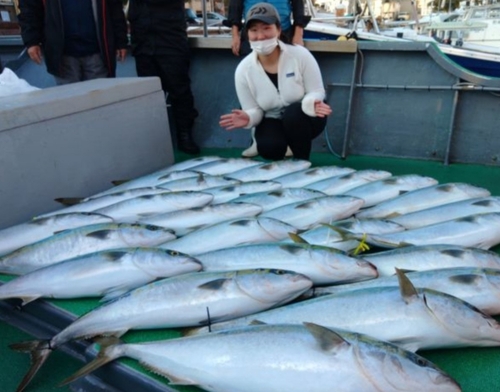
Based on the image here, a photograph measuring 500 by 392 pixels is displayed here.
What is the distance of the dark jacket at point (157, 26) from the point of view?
15.5ft

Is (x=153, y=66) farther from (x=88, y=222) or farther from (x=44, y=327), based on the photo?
(x=44, y=327)

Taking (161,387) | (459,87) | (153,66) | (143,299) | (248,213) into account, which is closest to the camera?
(161,387)

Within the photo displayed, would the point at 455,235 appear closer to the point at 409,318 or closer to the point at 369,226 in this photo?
the point at 369,226

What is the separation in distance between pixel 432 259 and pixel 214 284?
1.05 m

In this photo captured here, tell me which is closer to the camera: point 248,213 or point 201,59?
point 248,213

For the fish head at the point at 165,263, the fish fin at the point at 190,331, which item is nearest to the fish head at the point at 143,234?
the fish head at the point at 165,263

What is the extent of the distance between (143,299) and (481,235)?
1.82 meters

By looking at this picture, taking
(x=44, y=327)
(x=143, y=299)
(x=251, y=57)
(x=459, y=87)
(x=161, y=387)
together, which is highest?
(x=251, y=57)

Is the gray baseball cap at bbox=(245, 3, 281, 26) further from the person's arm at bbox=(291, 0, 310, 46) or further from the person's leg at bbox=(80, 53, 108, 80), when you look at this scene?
the person's leg at bbox=(80, 53, 108, 80)

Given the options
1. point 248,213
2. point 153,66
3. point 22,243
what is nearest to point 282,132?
point 248,213

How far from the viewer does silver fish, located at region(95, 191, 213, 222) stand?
294 cm

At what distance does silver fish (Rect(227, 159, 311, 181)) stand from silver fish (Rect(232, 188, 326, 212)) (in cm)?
54

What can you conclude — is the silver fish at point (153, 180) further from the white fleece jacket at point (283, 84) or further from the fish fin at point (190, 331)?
the fish fin at point (190, 331)

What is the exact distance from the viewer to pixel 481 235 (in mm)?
2412
